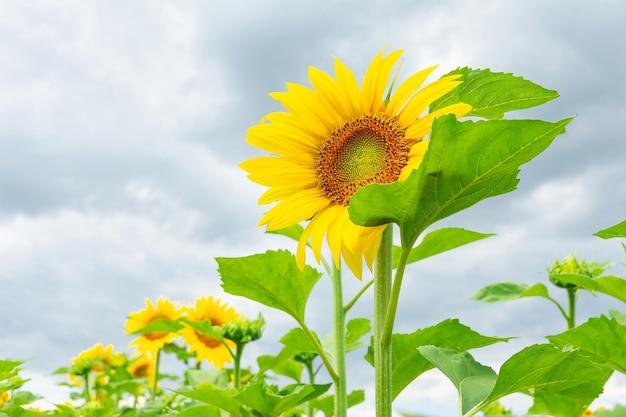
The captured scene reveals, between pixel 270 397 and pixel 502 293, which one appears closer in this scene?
pixel 270 397

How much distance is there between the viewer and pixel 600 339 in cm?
148

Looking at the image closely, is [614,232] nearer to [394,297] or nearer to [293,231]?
[394,297]

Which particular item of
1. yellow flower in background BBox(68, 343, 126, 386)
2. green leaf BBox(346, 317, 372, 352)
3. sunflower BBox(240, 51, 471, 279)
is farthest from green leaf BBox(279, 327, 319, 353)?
yellow flower in background BBox(68, 343, 126, 386)

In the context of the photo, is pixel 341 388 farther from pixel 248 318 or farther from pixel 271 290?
pixel 248 318

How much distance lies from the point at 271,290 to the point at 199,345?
1.87 metres

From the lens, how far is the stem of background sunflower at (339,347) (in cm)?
158

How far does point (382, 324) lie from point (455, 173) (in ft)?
1.06

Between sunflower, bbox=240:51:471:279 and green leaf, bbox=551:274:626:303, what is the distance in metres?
0.59

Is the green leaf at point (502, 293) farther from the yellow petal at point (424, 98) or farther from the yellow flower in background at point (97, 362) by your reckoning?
the yellow flower in background at point (97, 362)

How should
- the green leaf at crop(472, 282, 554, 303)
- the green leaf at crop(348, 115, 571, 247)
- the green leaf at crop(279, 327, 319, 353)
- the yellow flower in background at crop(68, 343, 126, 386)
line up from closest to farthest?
the green leaf at crop(348, 115, 571, 247), the green leaf at crop(279, 327, 319, 353), the green leaf at crop(472, 282, 554, 303), the yellow flower in background at crop(68, 343, 126, 386)

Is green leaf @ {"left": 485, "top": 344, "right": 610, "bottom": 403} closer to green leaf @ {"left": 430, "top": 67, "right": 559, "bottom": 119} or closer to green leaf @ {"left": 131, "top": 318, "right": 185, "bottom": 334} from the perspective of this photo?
green leaf @ {"left": 430, "top": 67, "right": 559, "bottom": 119}

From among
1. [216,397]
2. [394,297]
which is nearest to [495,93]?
[394,297]

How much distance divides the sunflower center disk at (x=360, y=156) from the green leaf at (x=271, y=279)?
215mm

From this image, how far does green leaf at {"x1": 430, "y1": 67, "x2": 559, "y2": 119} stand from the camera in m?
1.30
